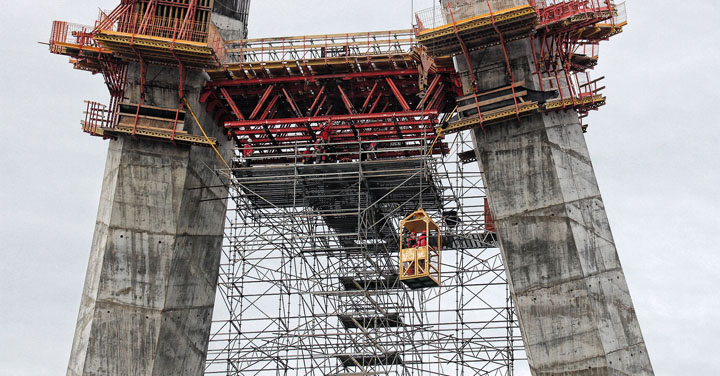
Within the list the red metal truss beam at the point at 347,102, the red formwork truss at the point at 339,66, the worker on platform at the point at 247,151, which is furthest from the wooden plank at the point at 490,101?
the worker on platform at the point at 247,151

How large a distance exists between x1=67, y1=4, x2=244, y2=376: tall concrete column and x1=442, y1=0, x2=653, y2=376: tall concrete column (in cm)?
1228

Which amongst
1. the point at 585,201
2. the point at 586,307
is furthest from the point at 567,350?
the point at 585,201

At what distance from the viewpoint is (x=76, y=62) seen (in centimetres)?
4209

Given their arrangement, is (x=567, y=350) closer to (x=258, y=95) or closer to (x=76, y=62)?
(x=258, y=95)

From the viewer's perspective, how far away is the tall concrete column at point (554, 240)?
3444cm

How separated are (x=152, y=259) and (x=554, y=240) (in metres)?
16.1

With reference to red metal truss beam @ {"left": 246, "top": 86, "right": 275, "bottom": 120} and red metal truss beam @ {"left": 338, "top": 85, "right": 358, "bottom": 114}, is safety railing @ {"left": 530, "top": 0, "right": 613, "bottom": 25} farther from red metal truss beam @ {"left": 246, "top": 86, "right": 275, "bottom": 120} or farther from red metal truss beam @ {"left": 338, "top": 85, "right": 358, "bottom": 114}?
red metal truss beam @ {"left": 246, "top": 86, "right": 275, "bottom": 120}

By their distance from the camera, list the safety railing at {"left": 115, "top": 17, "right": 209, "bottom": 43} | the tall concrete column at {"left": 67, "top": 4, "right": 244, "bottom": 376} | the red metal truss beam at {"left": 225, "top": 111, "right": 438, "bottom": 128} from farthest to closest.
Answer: the safety railing at {"left": 115, "top": 17, "right": 209, "bottom": 43} → the red metal truss beam at {"left": 225, "top": 111, "right": 438, "bottom": 128} → the tall concrete column at {"left": 67, "top": 4, "right": 244, "bottom": 376}

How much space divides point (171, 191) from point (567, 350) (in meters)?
17.3

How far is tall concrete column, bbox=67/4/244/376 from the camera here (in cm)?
3788

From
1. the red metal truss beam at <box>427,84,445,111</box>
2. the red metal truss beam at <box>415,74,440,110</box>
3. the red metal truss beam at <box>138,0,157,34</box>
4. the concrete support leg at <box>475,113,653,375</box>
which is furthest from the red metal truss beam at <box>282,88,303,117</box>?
the concrete support leg at <box>475,113,653,375</box>

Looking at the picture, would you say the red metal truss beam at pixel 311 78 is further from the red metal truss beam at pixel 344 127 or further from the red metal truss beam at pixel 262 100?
the red metal truss beam at pixel 344 127

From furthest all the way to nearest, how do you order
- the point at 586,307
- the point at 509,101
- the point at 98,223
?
the point at 98,223, the point at 509,101, the point at 586,307

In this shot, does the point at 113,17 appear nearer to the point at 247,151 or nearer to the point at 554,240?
the point at 247,151
